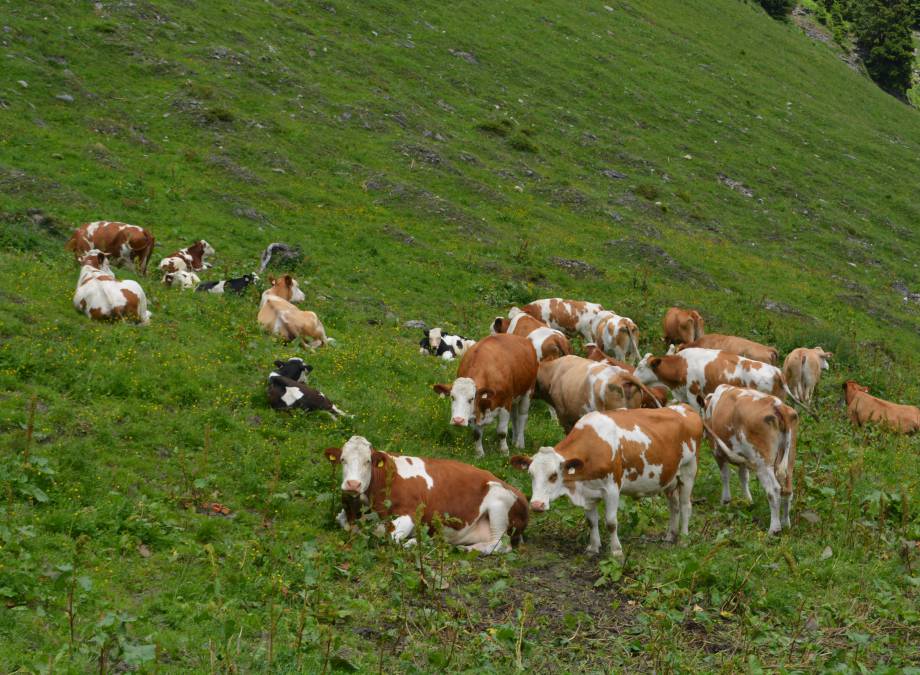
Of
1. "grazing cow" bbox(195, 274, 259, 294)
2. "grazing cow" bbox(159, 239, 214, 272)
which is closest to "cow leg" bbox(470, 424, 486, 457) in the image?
"grazing cow" bbox(195, 274, 259, 294)

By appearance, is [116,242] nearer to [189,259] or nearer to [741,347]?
[189,259]

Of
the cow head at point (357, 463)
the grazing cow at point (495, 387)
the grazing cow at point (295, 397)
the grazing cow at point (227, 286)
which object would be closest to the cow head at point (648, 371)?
the grazing cow at point (495, 387)

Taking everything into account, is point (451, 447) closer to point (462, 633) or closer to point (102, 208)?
point (462, 633)

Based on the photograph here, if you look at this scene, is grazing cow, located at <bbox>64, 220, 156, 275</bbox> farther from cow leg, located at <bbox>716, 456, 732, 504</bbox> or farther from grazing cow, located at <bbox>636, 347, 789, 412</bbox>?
cow leg, located at <bbox>716, 456, 732, 504</bbox>

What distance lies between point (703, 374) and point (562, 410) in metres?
3.51

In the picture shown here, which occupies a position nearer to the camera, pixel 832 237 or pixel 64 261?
pixel 64 261

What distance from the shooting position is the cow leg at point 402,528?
360 inches

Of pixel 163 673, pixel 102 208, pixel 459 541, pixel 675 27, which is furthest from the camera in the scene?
pixel 675 27

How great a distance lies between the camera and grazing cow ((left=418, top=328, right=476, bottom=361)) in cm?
1730

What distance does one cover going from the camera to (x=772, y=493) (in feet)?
36.4

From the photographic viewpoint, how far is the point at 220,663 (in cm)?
623

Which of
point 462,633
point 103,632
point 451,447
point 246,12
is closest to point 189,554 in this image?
point 103,632

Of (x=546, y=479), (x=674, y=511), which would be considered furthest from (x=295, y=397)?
(x=674, y=511)

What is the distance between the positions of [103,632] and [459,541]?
4576mm
